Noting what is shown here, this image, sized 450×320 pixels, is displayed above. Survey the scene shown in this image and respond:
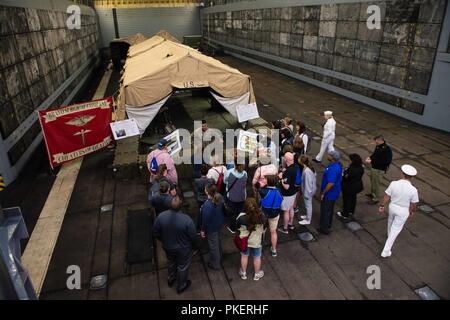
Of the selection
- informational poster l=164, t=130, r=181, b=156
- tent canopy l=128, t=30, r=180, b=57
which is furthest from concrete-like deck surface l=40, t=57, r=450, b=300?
tent canopy l=128, t=30, r=180, b=57

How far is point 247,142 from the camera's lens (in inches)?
346

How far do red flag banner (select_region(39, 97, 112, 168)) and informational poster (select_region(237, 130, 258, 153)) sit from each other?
17.5ft

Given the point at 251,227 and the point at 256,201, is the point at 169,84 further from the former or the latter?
the point at 251,227

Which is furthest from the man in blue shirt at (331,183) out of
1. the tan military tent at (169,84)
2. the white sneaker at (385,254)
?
the tan military tent at (169,84)

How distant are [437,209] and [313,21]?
16.2 meters

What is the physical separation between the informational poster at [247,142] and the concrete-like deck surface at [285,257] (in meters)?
2.13

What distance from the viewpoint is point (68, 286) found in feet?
19.7

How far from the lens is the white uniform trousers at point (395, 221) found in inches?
237

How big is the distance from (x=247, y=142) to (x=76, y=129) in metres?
5.94

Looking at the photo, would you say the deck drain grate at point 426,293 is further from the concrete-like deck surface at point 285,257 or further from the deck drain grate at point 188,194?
the deck drain grate at point 188,194

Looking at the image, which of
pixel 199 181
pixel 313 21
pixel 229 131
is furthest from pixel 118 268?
pixel 313 21

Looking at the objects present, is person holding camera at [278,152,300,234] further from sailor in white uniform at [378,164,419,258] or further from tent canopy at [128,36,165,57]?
tent canopy at [128,36,165,57]
